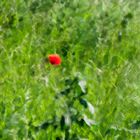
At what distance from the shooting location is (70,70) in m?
4.18

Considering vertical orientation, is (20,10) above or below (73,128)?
above

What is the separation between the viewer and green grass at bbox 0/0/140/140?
306cm

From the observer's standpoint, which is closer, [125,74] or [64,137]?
[64,137]

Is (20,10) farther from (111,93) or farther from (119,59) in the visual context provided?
(111,93)

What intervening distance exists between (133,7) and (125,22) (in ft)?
1.23

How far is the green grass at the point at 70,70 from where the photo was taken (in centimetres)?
306

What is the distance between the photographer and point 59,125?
3031 millimetres

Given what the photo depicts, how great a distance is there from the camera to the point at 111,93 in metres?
3.57

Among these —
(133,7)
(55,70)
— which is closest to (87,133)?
(55,70)

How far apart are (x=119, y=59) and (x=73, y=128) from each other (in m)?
1.58

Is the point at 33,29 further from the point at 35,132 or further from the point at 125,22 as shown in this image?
the point at 35,132

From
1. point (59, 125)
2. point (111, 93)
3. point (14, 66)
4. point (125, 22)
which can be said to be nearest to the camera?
point (59, 125)

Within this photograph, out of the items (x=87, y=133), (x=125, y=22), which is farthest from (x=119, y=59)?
(x=87, y=133)

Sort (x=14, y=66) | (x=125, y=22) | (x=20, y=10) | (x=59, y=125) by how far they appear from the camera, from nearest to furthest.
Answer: (x=59, y=125)
(x=14, y=66)
(x=20, y=10)
(x=125, y=22)
